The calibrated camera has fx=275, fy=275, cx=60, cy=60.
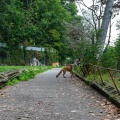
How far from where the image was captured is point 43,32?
159 ft

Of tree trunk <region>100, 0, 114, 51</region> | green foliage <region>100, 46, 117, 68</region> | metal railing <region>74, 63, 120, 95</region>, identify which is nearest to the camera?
metal railing <region>74, 63, 120, 95</region>

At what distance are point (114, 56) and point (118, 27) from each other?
14.0 ft

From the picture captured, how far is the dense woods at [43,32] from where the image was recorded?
16.0 metres

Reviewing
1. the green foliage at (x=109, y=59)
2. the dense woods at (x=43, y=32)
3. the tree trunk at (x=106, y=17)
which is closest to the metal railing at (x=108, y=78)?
the green foliage at (x=109, y=59)

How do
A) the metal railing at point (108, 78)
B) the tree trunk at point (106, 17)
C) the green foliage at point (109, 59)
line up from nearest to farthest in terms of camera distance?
1. the metal railing at point (108, 78)
2. the green foliage at point (109, 59)
3. the tree trunk at point (106, 17)

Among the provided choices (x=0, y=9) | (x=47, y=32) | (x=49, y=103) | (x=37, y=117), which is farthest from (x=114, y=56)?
(x=47, y=32)

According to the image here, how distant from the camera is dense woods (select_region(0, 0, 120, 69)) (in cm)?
1601

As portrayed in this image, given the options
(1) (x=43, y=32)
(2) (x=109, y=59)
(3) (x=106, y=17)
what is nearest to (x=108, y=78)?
(2) (x=109, y=59)

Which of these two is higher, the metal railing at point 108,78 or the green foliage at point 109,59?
the green foliage at point 109,59

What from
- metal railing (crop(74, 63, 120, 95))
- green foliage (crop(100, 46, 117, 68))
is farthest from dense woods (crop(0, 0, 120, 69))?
metal railing (crop(74, 63, 120, 95))

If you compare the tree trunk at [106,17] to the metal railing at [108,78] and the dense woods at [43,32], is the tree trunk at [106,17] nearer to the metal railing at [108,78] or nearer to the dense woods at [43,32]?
the dense woods at [43,32]

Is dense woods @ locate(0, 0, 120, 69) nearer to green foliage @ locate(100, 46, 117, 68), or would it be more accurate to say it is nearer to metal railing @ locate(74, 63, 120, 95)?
green foliage @ locate(100, 46, 117, 68)

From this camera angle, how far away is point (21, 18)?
136 ft

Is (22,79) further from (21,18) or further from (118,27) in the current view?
(21,18)
